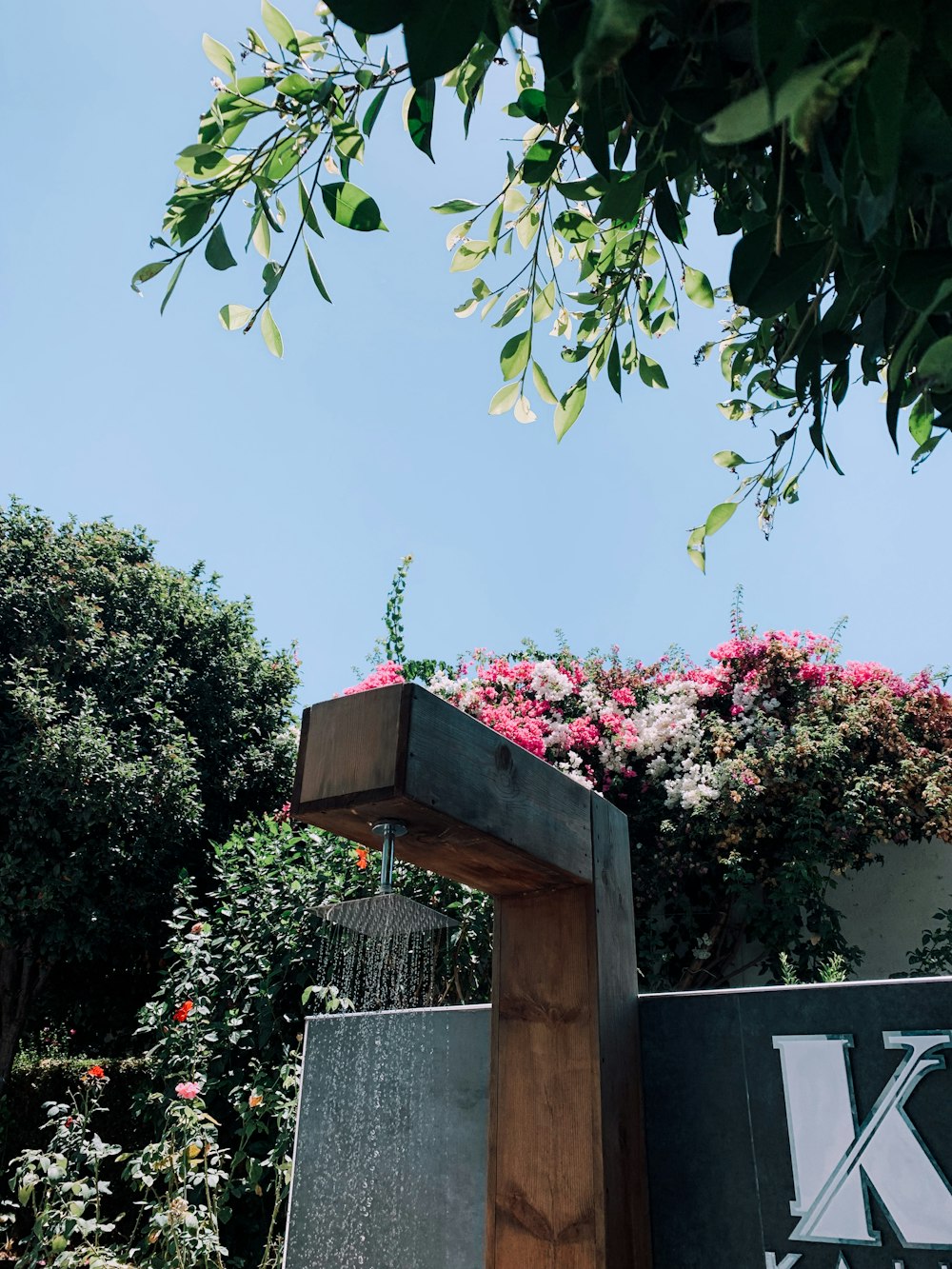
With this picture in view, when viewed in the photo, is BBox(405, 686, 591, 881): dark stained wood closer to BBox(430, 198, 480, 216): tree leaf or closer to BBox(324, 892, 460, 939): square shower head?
BBox(324, 892, 460, 939): square shower head

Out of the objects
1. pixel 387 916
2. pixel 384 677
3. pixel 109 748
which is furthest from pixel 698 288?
pixel 109 748

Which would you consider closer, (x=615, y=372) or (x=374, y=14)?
(x=374, y=14)

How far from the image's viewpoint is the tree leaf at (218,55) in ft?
3.02

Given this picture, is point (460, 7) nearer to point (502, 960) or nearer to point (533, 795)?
point (533, 795)

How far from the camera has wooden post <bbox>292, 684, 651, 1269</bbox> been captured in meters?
1.22

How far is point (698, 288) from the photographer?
1340 mm

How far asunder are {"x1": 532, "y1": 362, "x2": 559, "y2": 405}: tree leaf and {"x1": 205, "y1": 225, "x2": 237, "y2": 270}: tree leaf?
51 cm

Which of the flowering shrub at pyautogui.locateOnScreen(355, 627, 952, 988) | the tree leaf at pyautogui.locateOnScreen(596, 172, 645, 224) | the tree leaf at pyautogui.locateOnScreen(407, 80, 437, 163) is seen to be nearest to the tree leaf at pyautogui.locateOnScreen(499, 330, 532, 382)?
the tree leaf at pyautogui.locateOnScreen(596, 172, 645, 224)

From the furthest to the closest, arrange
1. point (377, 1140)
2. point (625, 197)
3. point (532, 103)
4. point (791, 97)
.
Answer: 1. point (377, 1140)
2. point (532, 103)
3. point (625, 197)
4. point (791, 97)

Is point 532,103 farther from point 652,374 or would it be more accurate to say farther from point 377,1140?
point 377,1140

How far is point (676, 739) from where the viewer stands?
483cm

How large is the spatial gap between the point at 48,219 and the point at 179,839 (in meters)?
3.82

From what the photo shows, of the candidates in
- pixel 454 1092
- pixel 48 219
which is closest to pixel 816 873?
pixel 454 1092

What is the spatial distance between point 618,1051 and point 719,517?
2.94 ft
